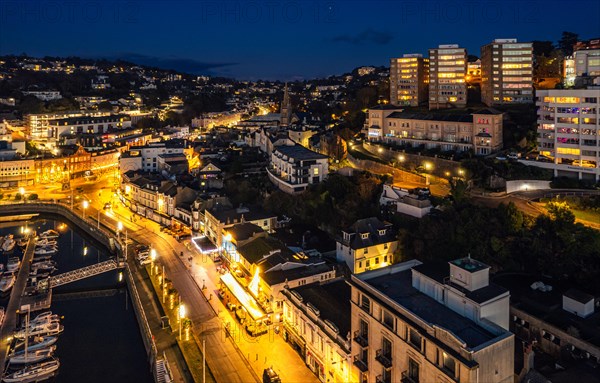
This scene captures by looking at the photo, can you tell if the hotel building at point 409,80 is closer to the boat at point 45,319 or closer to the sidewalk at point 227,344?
the sidewalk at point 227,344

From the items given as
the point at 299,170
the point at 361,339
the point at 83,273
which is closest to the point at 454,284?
the point at 361,339

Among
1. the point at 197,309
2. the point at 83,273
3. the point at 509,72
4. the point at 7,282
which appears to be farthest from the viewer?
the point at 509,72

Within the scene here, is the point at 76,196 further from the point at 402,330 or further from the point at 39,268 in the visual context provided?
the point at 402,330

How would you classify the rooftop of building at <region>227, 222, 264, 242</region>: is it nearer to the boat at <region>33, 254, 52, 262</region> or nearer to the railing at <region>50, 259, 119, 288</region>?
the railing at <region>50, 259, 119, 288</region>

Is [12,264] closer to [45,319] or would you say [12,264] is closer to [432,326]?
[45,319]

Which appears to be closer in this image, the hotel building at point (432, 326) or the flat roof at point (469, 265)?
the hotel building at point (432, 326)

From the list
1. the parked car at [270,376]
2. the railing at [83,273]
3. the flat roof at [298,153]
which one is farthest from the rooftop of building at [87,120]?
the parked car at [270,376]

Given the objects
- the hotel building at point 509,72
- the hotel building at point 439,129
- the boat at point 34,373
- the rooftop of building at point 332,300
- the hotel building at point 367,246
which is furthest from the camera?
the hotel building at point 509,72
